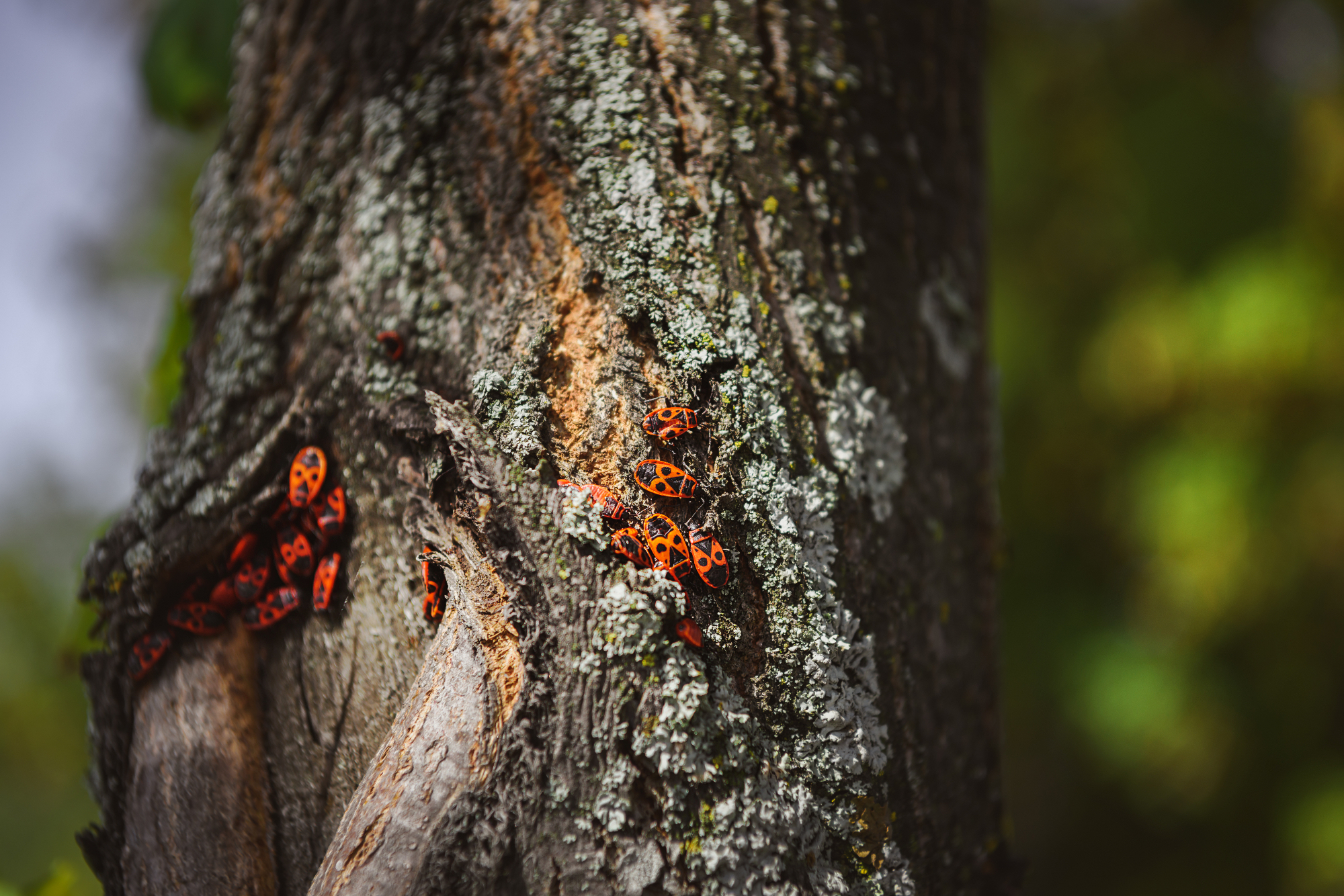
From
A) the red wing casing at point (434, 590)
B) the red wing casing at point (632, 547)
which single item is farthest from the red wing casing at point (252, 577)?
the red wing casing at point (632, 547)

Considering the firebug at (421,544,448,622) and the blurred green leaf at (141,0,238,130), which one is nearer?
the firebug at (421,544,448,622)

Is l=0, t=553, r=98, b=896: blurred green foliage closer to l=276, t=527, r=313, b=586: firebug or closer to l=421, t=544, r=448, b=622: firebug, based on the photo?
l=276, t=527, r=313, b=586: firebug

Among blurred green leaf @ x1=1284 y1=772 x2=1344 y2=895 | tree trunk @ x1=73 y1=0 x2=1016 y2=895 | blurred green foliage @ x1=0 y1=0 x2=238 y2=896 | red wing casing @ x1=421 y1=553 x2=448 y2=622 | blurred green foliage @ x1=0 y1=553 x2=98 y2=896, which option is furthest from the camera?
blurred green foliage @ x1=0 y1=553 x2=98 y2=896

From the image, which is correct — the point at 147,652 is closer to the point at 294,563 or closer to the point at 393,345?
the point at 294,563

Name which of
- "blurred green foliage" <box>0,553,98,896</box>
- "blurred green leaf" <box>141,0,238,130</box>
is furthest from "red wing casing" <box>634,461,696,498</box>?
"blurred green foliage" <box>0,553,98,896</box>

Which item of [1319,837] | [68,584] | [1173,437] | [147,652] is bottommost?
[1319,837]

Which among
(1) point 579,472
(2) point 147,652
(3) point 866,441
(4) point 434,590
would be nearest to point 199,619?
(2) point 147,652

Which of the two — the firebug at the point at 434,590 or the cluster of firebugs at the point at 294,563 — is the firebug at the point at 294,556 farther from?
the firebug at the point at 434,590

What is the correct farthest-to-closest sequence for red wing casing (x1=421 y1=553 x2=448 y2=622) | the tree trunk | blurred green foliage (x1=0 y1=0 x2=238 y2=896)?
1. blurred green foliage (x1=0 y1=0 x2=238 y2=896)
2. red wing casing (x1=421 y1=553 x2=448 y2=622)
3. the tree trunk
